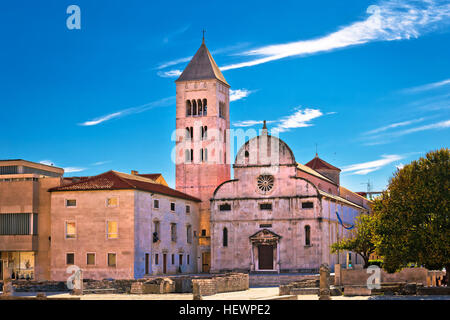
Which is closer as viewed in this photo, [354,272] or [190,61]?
[354,272]

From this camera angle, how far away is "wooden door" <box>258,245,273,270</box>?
73.3m

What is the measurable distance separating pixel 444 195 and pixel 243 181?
32.1 meters

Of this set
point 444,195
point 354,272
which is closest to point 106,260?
point 354,272

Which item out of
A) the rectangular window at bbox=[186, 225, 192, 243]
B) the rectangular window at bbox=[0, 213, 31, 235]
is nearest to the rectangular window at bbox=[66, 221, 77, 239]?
the rectangular window at bbox=[0, 213, 31, 235]

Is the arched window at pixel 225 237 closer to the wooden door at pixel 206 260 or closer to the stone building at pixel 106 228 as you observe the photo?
the wooden door at pixel 206 260

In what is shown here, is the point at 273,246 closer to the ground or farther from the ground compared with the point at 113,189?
closer to the ground

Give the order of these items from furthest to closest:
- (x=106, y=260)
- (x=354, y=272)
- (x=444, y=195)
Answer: (x=106, y=260), (x=354, y=272), (x=444, y=195)

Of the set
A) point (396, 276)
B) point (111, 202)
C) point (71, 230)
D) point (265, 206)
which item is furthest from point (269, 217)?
point (396, 276)

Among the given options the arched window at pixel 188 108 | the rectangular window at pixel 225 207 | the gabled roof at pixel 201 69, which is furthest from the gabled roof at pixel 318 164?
the rectangular window at pixel 225 207

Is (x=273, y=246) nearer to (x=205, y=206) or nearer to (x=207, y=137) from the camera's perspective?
(x=205, y=206)

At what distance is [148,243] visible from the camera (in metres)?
67.2

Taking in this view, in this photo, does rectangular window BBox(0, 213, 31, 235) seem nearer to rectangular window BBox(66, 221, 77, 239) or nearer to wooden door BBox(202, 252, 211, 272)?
rectangular window BBox(66, 221, 77, 239)

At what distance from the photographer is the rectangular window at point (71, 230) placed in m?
65.9

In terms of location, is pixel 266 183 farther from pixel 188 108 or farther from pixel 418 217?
pixel 418 217
